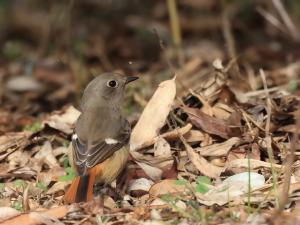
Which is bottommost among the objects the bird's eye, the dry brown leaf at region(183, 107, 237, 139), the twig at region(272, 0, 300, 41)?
the dry brown leaf at region(183, 107, 237, 139)

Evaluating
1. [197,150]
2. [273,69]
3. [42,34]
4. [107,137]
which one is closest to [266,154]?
[197,150]

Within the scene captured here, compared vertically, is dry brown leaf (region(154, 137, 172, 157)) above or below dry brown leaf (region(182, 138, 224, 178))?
above

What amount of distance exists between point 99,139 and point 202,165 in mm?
772

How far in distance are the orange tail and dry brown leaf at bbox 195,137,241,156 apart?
104cm

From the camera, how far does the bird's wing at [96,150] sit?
5367mm

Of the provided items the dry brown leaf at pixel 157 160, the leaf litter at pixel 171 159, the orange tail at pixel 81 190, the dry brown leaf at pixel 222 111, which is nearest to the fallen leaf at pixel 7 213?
the leaf litter at pixel 171 159

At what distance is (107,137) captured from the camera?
5680mm

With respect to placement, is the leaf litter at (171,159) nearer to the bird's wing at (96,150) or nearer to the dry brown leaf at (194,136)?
the dry brown leaf at (194,136)

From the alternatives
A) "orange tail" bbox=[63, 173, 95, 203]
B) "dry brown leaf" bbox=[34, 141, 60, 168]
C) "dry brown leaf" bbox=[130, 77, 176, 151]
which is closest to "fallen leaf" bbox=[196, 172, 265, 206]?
"orange tail" bbox=[63, 173, 95, 203]

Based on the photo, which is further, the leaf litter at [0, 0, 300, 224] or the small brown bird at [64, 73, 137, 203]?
the small brown bird at [64, 73, 137, 203]

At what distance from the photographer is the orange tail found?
5.05 metres

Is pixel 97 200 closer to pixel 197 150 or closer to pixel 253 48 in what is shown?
pixel 197 150

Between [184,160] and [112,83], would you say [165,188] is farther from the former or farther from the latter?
[112,83]

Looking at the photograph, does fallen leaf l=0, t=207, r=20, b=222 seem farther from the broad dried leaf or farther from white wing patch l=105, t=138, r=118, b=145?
the broad dried leaf
